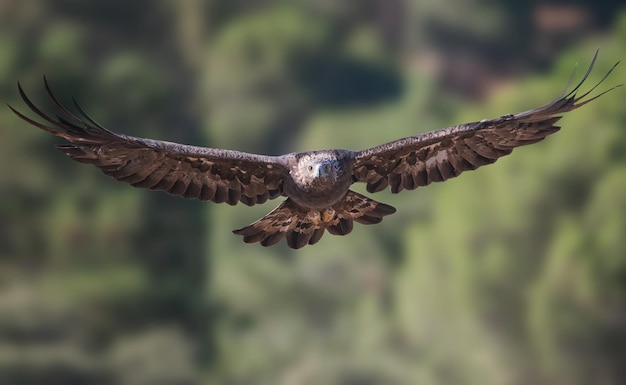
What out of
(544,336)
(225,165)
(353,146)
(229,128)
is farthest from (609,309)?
(225,165)

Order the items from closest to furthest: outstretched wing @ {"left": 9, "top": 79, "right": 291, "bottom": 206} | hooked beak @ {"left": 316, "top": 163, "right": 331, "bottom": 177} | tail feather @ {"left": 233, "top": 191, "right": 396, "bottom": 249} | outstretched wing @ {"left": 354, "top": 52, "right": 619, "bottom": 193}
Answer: outstretched wing @ {"left": 9, "top": 79, "right": 291, "bottom": 206} < hooked beak @ {"left": 316, "top": 163, "right": 331, "bottom": 177} < outstretched wing @ {"left": 354, "top": 52, "right": 619, "bottom": 193} < tail feather @ {"left": 233, "top": 191, "right": 396, "bottom": 249}

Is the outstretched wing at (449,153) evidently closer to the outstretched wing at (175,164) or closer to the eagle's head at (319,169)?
the eagle's head at (319,169)

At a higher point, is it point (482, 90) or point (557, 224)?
point (482, 90)

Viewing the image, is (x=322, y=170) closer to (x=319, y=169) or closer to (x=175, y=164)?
(x=319, y=169)

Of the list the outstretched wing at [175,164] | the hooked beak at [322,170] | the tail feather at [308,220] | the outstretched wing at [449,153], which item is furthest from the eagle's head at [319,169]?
the tail feather at [308,220]

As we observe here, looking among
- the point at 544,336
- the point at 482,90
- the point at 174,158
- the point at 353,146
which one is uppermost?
the point at 482,90

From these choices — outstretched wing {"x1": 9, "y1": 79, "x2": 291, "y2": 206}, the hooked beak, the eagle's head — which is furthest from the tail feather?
the hooked beak

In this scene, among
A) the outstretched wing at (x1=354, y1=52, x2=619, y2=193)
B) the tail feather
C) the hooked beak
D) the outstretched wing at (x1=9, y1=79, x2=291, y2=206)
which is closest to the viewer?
the outstretched wing at (x1=9, y1=79, x2=291, y2=206)

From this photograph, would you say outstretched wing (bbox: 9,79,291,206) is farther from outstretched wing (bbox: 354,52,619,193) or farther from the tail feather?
outstretched wing (bbox: 354,52,619,193)

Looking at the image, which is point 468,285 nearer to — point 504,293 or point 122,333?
point 504,293
